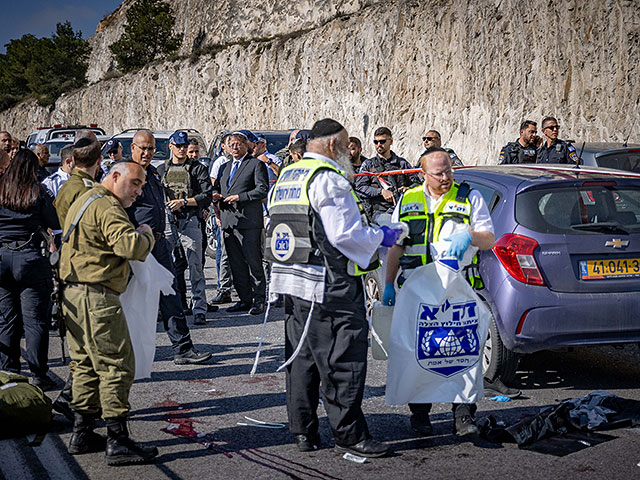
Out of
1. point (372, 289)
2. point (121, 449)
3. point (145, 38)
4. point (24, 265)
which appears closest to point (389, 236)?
point (121, 449)

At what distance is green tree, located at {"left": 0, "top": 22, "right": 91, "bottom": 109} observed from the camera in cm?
6875

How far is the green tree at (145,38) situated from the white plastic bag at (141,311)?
52.1 m

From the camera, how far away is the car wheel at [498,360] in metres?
Result: 5.79

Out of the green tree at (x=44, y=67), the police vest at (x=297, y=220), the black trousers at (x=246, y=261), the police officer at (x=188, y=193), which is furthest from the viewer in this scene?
the green tree at (x=44, y=67)

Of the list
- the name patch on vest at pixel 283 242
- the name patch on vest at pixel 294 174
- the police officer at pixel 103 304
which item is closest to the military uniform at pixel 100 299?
the police officer at pixel 103 304

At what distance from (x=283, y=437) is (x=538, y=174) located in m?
2.89

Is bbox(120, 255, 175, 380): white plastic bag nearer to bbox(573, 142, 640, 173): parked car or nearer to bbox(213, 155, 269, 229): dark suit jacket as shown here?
bbox(213, 155, 269, 229): dark suit jacket

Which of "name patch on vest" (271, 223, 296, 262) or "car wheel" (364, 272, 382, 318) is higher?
"name patch on vest" (271, 223, 296, 262)

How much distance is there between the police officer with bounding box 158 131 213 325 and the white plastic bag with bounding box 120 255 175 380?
354 centimetres

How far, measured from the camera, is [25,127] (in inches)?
2776

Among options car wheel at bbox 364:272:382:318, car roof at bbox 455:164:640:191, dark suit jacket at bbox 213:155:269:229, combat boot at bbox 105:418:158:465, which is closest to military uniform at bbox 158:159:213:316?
dark suit jacket at bbox 213:155:269:229

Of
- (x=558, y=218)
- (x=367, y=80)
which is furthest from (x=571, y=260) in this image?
(x=367, y=80)

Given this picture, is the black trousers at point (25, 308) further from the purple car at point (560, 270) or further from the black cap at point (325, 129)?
the purple car at point (560, 270)

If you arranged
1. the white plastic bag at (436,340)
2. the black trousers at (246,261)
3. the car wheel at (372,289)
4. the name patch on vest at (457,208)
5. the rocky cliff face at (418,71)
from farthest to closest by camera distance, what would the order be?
the rocky cliff face at (418,71)
the black trousers at (246,261)
the car wheel at (372,289)
the name patch on vest at (457,208)
the white plastic bag at (436,340)
